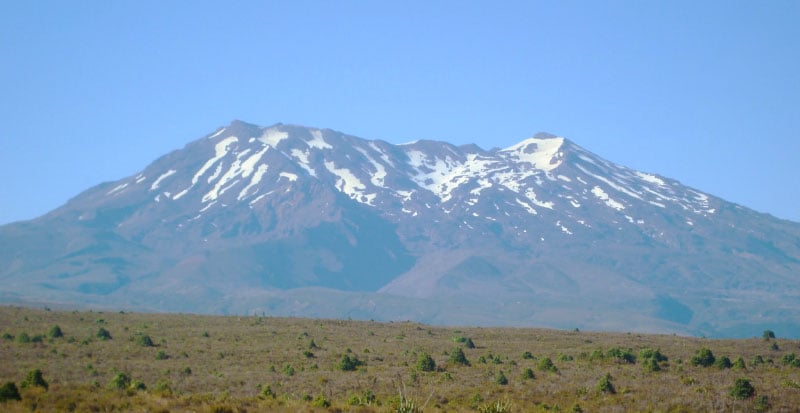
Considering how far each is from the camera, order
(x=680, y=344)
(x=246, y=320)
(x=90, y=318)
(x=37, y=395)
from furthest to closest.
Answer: (x=246, y=320)
(x=90, y=318)
(x=680, y=344)
(x=37, y=395)

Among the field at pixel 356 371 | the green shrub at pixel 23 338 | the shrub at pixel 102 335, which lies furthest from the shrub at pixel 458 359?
the green shrub at pixel 23 338

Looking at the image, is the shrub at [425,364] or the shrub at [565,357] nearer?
the shrub at [425,364]

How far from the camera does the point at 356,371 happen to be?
40750mm

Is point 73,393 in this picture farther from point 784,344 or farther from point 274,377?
point 784,344

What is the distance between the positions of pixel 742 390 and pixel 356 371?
1727 cm

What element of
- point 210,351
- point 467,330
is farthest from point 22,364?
point 467,330

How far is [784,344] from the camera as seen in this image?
60.4 m

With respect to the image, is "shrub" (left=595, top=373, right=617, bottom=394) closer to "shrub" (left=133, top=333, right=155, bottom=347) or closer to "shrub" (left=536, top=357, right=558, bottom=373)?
"shrub" (left=536, top=357, right=558, bottom=373)

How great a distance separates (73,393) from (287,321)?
4519 centimetres

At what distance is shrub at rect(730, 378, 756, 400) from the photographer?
106ft

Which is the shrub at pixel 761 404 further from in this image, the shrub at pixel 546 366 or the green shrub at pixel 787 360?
the green shrub at pixel 787 360

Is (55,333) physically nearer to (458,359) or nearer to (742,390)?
(458,359)

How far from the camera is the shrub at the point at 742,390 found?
32.3 m

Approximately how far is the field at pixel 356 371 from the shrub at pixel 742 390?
46mm
